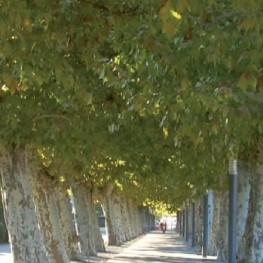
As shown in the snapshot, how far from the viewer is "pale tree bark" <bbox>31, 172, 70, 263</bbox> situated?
23266 millimetres

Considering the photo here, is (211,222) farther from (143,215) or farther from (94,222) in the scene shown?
(143,215)

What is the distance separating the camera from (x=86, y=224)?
107 ft

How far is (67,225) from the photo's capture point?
94.4 ft

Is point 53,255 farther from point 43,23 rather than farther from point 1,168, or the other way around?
point 43,23

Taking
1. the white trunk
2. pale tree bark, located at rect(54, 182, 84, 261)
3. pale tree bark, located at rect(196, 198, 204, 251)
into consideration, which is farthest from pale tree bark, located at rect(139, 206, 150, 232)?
the white trunk

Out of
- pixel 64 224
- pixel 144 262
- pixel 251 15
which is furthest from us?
pixel 144 262

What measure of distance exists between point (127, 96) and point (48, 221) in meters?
12.0

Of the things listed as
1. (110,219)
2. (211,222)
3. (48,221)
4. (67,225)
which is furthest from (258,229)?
(110,219)

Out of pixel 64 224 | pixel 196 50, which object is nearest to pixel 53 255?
pixel 64 224

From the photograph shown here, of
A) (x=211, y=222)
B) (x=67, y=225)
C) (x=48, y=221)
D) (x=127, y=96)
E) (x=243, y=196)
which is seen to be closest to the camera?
(x=127, y=96)

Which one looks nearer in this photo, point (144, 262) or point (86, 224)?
point (144, 262)

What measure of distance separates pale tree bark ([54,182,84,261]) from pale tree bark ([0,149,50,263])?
38.1 feet

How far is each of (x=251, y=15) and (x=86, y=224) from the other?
2699 centimetres

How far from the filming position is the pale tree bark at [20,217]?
15727 mm
